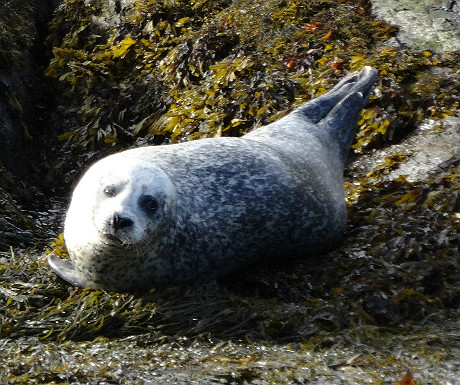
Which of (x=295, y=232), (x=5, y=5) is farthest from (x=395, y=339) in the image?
(x=5, y=5)

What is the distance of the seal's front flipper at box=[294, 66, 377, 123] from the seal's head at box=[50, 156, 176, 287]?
1.82 meters

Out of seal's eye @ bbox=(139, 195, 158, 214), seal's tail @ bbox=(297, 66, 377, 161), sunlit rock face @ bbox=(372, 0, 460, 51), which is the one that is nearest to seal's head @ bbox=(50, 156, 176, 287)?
seal's eye @ bbox=(139, 195, 158, 214)

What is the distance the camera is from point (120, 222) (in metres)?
3.48

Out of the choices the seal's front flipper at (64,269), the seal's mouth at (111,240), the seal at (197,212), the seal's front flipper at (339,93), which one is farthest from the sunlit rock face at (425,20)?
the seal's mouth at (111,240)

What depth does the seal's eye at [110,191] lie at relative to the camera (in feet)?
12.0

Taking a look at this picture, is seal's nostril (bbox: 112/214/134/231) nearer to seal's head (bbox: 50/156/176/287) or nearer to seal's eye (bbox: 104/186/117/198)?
seal's head (bbox: 50/156/176/287)

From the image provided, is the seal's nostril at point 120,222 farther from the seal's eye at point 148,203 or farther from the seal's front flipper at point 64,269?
the seal's front flipper at point 64,269

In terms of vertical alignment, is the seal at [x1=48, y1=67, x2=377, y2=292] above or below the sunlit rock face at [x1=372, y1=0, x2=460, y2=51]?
below

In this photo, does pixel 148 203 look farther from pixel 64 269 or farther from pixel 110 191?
pixel 64 269

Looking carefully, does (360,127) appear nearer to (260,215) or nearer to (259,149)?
(259,149)

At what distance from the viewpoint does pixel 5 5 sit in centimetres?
739

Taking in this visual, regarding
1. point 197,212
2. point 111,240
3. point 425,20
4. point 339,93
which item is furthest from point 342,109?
point 111,240

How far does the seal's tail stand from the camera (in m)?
5.30

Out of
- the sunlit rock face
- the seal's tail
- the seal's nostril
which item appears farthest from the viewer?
the sunlit rock face
